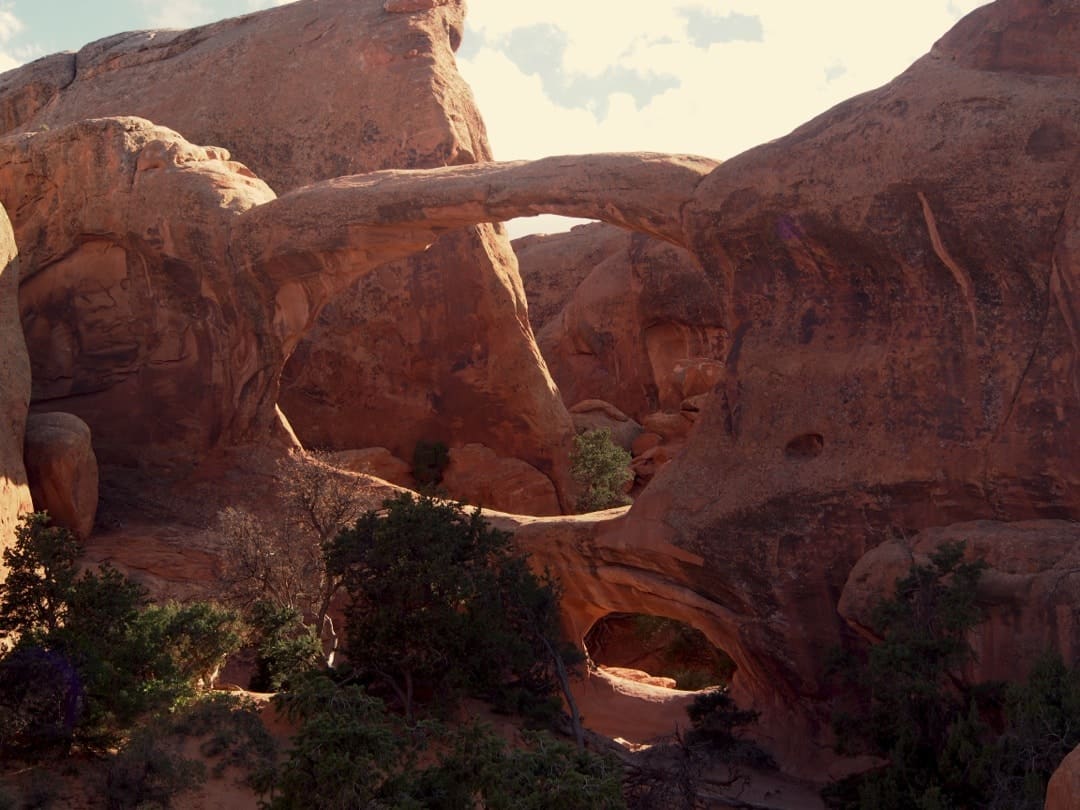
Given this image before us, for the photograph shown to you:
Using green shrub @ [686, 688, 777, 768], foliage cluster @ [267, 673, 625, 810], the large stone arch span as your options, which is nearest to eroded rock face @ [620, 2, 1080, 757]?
green shrub @ [686, 688, 777, 768]

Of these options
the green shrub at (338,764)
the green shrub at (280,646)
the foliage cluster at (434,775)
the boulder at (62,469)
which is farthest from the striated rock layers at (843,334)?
the green shrub at (338,764)

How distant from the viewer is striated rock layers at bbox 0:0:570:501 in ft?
89.2

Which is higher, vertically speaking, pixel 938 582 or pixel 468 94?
pixel 468 94

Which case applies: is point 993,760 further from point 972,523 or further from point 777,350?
point 777,350

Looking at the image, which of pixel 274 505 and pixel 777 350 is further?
pixel 274 505

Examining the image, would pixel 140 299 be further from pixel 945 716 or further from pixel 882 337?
pixel 945 716

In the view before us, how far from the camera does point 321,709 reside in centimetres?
1234

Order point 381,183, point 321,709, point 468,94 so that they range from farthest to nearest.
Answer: point 468,94 < point 381,183 < point 321,709

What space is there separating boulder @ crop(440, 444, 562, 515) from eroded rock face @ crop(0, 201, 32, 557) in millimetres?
9409

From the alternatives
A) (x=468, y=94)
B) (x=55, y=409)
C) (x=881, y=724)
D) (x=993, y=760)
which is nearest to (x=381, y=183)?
(x=55, y=409)

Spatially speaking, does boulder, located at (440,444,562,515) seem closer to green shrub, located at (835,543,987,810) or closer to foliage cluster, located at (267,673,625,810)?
green shrub, located at (835,543,987,810)

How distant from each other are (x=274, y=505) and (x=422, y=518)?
6.34 meters

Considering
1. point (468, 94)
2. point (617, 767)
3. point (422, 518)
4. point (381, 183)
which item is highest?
point (468, 94)

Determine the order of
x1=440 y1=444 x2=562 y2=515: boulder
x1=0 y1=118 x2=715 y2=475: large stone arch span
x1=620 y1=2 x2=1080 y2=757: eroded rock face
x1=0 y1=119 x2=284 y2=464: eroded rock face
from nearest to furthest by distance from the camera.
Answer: x1=620 y1=2 x2=1080 y2=757: eroded rock face
x1=0 y1=118 x2=715 y2=475: large stone arch span
x1=0 y1=119 x2=284 y2=464: eroded rock face
x1=440 y1=444 x2=562 y2=515: boulder
